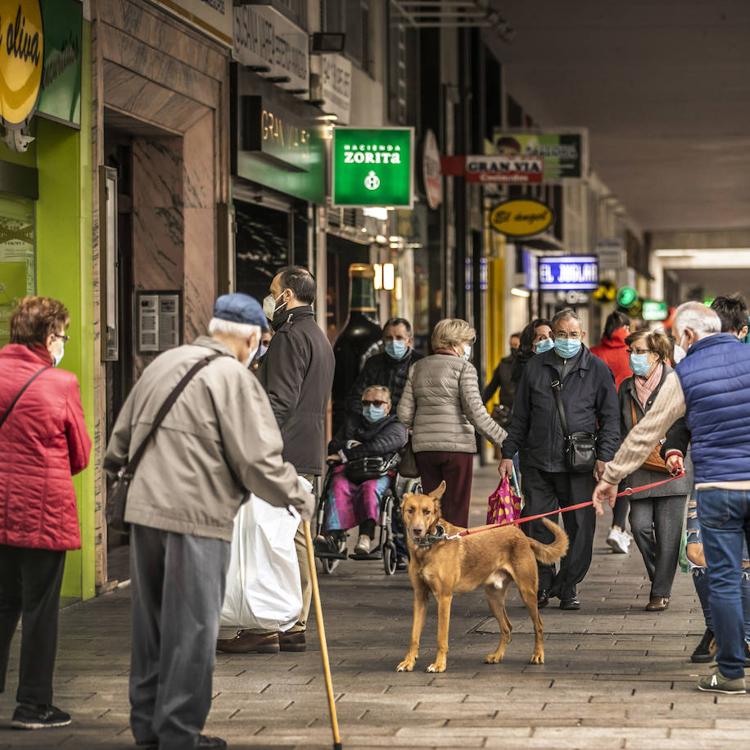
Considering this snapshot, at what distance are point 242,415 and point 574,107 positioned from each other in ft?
92.5

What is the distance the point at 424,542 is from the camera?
863 cm

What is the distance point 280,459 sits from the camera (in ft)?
21.2

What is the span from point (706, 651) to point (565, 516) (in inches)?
92.5

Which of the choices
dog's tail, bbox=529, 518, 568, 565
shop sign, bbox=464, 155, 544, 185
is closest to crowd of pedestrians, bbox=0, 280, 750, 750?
dog's tail, bbox=529, 518, 568, 565

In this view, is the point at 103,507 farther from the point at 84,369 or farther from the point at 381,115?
the point at 381,115

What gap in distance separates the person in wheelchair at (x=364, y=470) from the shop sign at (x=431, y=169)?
9.41 meters

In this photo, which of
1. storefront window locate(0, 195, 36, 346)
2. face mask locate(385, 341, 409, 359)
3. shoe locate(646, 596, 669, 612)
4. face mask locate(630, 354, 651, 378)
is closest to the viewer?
storefront window locate(0, 195, 36, 346)

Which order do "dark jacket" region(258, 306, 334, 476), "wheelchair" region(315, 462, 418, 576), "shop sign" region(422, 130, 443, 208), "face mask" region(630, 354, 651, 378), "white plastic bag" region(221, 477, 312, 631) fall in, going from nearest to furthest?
"white plastic bag" region(221, 477, 312, 631), "dark jacket" region(258, 306, 334, 476), "face mask" region(630, 354, 651, 378), "wheelchair" region(315, 462, 418, 576), "shop sign" region(422, 130, 443, 208)

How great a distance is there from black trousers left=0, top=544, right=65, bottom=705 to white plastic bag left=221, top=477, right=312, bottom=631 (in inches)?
71.0

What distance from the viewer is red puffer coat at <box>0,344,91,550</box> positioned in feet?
23.4

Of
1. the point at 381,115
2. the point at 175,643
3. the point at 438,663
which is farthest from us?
the point at 381,115

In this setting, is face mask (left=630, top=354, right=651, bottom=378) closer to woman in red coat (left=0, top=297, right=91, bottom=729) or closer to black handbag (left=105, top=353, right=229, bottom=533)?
woman in red coat (left=0, top=297, right=91, bottom=729)

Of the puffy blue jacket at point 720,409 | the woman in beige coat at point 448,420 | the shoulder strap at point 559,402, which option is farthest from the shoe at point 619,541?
the puffy blue jacket at point 720,409

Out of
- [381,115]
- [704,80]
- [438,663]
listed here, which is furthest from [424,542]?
[704,80]
